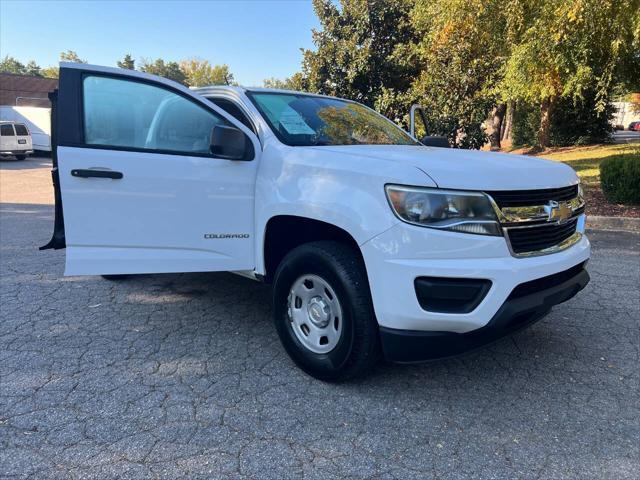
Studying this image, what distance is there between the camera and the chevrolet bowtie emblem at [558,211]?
2.86 m

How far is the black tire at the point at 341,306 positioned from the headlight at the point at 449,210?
47cm

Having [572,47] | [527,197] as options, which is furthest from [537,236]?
Result: [572,47]

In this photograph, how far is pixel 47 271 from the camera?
18.0ft

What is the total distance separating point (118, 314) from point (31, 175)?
52.7 feet

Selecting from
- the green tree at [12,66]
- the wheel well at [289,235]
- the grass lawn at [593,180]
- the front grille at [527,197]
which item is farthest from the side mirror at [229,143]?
the green tree at [12,66]

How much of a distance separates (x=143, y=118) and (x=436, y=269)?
92.3 inches

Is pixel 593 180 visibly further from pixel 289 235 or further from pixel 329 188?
pixel 329 188

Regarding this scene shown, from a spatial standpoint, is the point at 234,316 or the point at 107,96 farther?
the point at 234,316

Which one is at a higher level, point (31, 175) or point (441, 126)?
point (441, 126)

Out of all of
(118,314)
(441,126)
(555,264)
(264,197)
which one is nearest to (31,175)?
(441,126)

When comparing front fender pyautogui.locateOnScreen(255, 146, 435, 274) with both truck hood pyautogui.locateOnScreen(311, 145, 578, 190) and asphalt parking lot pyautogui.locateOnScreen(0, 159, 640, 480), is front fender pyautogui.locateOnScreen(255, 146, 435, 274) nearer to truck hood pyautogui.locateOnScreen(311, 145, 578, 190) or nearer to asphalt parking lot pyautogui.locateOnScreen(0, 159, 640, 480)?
truck hood pyautogui.locateOnScreen(311, 145, 578, 190)

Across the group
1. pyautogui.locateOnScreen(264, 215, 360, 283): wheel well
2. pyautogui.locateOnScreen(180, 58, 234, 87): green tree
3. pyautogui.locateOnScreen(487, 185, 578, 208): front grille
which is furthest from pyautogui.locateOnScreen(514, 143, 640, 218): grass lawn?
pyautogui.locateOnScreen(180, 58, 234, 87): green tree

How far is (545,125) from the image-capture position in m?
20.5

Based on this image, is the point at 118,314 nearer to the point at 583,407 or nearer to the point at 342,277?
the point at 342,277
